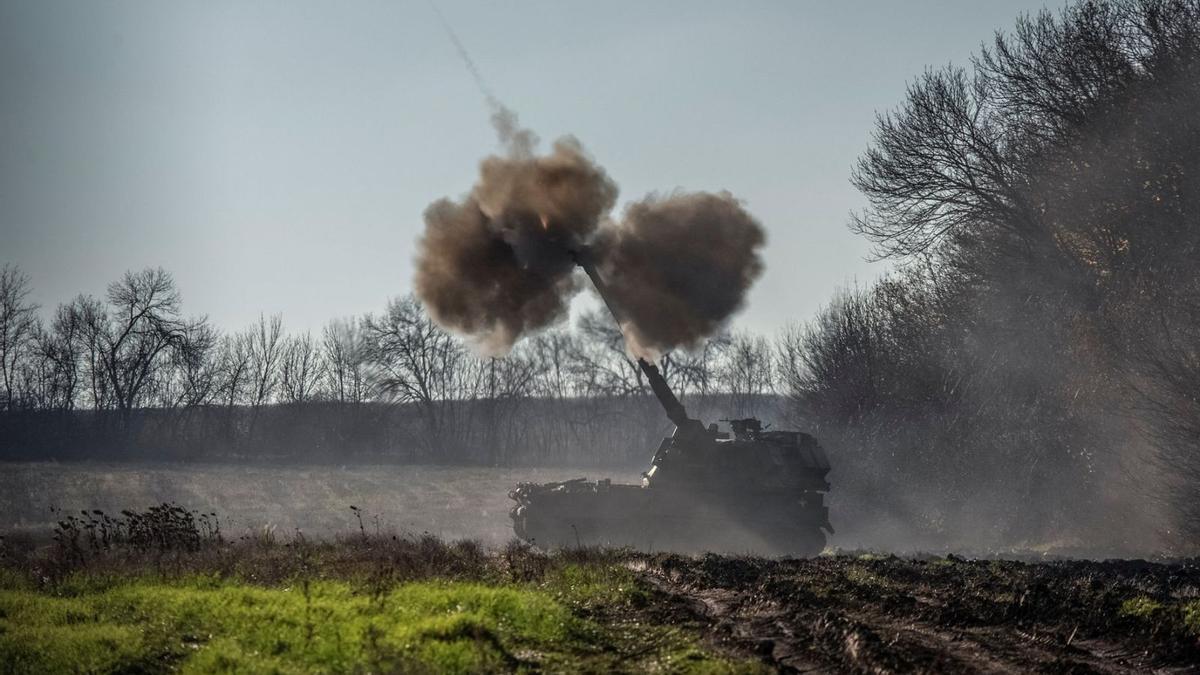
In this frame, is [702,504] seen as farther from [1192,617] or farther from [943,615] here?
[1192,617]

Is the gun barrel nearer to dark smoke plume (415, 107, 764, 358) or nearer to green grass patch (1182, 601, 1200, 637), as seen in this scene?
dark smoke plume (415, 107, 764, 358)

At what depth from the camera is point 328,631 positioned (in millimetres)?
11398

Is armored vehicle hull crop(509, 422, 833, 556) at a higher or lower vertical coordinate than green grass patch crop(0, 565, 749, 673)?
higher

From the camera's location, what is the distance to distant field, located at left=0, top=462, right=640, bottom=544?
37.1 meters

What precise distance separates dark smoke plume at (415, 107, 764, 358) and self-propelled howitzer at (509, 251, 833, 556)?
3.97ft

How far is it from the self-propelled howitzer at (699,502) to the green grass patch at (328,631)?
13.5 meters

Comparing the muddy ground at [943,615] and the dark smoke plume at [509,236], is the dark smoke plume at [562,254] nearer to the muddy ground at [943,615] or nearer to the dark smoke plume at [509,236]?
the dark smoke plume at [509,236]

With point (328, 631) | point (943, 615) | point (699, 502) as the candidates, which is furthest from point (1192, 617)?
point (699, 502)

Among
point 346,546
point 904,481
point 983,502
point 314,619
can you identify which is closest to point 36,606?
point 314,619

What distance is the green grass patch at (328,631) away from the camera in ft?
33.7

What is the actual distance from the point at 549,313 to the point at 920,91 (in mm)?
12953

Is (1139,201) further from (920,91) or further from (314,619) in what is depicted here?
(314,619)

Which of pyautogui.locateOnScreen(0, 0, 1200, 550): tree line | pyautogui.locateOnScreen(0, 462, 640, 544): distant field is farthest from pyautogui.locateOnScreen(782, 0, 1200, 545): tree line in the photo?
pyautogui.locateOnScreen(0, 462, 640, 544): distant field

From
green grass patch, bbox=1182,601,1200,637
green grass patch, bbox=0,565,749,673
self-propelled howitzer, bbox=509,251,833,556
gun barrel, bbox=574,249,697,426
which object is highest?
gun barrel, bbox=574,249,697,426
